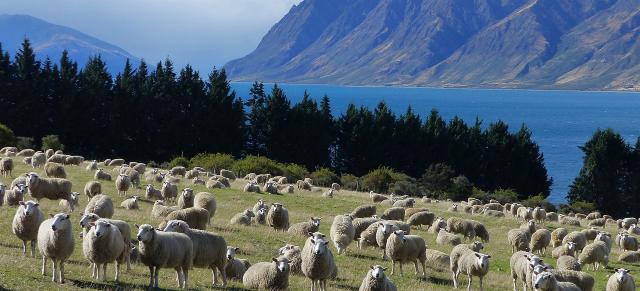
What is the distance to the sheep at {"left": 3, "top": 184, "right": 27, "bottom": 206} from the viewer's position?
2145 cm

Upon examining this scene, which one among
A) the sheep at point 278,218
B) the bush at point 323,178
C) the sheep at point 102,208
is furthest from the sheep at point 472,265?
the bush at point 323,178

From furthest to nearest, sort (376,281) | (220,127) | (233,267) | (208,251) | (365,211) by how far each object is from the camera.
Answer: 1. (220,127)
2. (365,211)
3. (233,267)
4. (208,251)
5. (376,281)

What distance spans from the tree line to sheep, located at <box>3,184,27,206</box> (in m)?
42.0

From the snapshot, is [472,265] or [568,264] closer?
[472,265]

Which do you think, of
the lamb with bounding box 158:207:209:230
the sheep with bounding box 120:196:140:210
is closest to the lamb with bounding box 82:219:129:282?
the lamb with bounding box 158:207:209:230

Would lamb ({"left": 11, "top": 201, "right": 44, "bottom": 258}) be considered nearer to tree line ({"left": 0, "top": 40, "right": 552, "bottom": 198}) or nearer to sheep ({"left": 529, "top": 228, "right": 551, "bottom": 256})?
sheep ({"left": 529, "top": 228, "right": 551, "bottom": 256})

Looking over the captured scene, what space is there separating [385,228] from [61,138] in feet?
160

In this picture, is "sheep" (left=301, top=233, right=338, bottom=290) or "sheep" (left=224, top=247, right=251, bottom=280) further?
"sheep" (left=224, top=247, right=251, bottom=280)

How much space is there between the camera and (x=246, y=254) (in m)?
18.0

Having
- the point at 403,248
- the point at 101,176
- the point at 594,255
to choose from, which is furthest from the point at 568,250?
the point at 101,176

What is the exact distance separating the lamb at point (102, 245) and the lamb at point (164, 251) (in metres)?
0.45

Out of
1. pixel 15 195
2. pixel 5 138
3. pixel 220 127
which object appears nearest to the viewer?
pixel 15 195

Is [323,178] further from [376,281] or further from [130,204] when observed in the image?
[376,281]

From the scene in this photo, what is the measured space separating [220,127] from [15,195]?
47.8 meters
